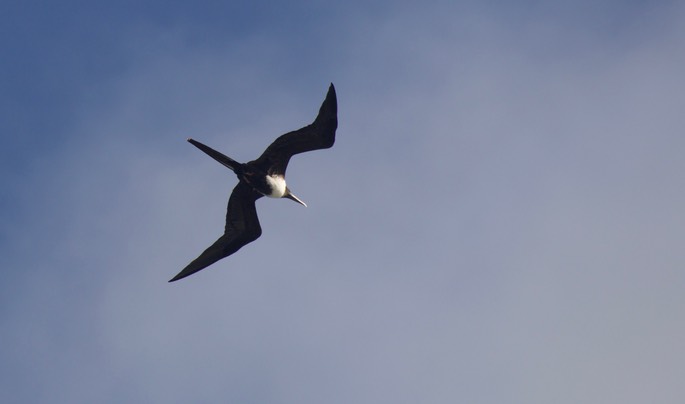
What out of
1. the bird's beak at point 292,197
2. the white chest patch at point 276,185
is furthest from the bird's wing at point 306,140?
the bird's beak at point 292,197

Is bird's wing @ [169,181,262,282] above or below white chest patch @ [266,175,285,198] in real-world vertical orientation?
below

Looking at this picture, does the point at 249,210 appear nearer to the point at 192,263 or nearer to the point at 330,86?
the point at 192,263

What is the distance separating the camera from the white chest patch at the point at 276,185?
29.9 m

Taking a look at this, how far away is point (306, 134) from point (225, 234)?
4984 mm

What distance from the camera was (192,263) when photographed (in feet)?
102

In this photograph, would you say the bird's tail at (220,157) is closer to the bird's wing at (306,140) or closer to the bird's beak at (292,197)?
the bird's wing at (306,140)

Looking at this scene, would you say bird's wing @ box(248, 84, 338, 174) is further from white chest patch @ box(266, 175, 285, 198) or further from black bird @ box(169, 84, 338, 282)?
white chest patch @ box(266, 175, 285, 198)

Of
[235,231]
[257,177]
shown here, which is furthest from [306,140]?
[235,231]

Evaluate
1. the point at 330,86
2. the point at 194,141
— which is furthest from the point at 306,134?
the point at 194,141

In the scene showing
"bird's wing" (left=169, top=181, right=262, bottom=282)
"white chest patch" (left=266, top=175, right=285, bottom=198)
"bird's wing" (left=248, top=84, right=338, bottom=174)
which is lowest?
"bird's wing" (left=169, top=181, right=262, bottom=282)

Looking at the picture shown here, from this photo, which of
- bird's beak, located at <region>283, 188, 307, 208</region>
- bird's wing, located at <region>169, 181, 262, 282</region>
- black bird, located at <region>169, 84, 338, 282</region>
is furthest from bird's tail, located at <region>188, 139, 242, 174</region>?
bird's beak, located at <region>283, 188, 307, 208</region>

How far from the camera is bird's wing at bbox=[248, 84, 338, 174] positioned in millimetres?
28266

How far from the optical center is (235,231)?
102 feet

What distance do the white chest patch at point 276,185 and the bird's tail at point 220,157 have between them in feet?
3.47
